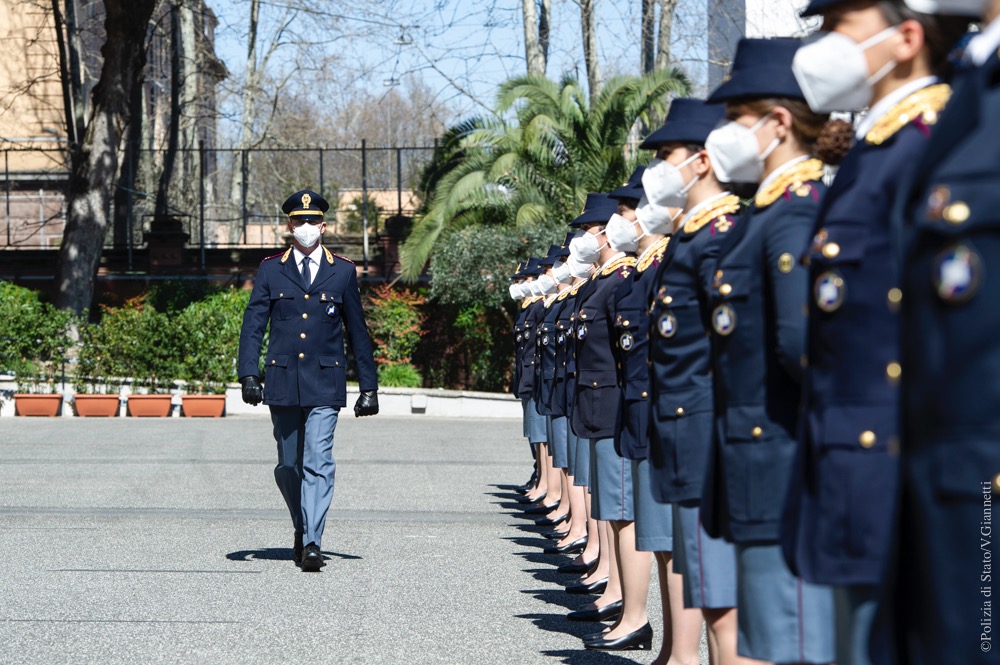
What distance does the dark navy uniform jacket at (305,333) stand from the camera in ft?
31.1

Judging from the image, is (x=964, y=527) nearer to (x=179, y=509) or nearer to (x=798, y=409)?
(x=798, y=409)

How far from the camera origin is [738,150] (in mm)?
4324

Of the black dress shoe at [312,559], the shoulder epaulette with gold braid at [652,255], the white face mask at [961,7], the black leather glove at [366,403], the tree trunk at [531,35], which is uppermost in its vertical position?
the tree trunk at [531,35]

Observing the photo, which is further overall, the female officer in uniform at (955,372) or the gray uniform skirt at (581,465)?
the gray uniform skirt at (581,465)

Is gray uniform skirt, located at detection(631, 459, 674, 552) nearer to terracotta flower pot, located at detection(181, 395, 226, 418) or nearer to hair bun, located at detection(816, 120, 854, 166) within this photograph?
hair bun, located at detection(816, 120, 854, 166)

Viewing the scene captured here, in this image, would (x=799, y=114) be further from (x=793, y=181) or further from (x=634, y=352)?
(x=634, y=352)

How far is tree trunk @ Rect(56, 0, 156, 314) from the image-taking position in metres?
28.1

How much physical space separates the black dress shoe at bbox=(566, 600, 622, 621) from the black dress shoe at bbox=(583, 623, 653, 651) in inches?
26.9

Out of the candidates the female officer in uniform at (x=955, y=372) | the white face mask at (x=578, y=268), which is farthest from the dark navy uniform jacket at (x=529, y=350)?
the female officer in uniform at (x=955, y=372)

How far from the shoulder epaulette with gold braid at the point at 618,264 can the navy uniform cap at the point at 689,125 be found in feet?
7.29

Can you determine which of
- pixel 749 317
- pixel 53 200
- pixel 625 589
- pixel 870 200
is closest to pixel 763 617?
pixel 749 317

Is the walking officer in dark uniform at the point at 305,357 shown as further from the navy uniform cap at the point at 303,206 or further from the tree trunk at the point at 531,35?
the tree trunk at the point at 531,35

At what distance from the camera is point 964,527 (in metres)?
2.32

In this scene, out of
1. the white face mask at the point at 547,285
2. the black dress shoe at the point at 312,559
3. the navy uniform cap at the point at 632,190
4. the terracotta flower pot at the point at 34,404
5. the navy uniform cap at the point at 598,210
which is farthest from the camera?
the terracotta flower pot at the point at 34,404
